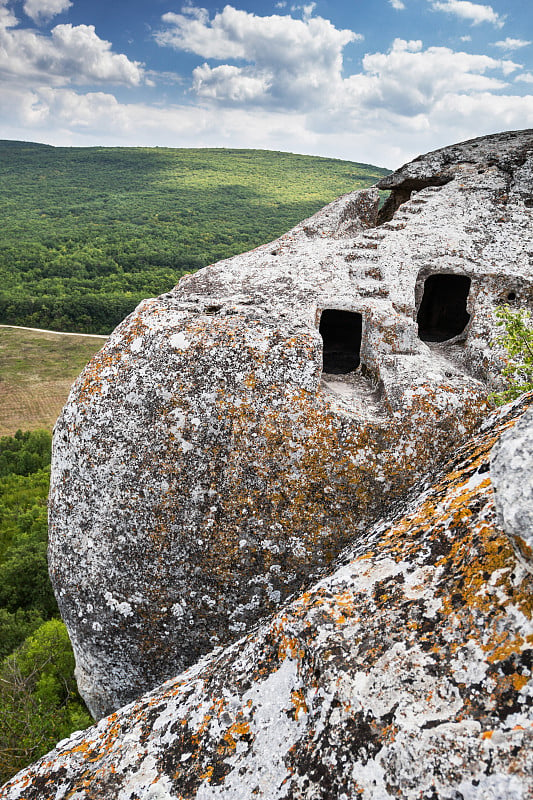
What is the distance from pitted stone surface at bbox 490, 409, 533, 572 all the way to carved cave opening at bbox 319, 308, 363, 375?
22.3ft

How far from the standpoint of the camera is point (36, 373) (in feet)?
181

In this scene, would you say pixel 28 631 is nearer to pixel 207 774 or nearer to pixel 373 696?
pixel 207 774

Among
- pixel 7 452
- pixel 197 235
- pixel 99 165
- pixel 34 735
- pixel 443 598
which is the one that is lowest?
pixel 7 452

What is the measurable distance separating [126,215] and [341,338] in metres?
118

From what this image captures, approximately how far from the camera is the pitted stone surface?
283 cm

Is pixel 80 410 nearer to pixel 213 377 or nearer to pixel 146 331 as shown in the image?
pixel 146 331

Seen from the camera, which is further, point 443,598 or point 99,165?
point 99,165

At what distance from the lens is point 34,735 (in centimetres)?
1220

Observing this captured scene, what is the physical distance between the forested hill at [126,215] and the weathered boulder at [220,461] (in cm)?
6618

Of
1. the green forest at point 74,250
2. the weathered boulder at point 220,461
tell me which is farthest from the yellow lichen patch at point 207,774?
the green forest at point 74,250

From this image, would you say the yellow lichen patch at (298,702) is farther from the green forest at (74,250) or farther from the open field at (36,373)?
the open field at (36,373)

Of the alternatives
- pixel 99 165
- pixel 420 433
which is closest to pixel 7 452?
pixel 420 433

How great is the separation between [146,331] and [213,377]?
1.40 m

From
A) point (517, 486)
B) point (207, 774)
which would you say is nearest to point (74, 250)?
point (207, 774)
